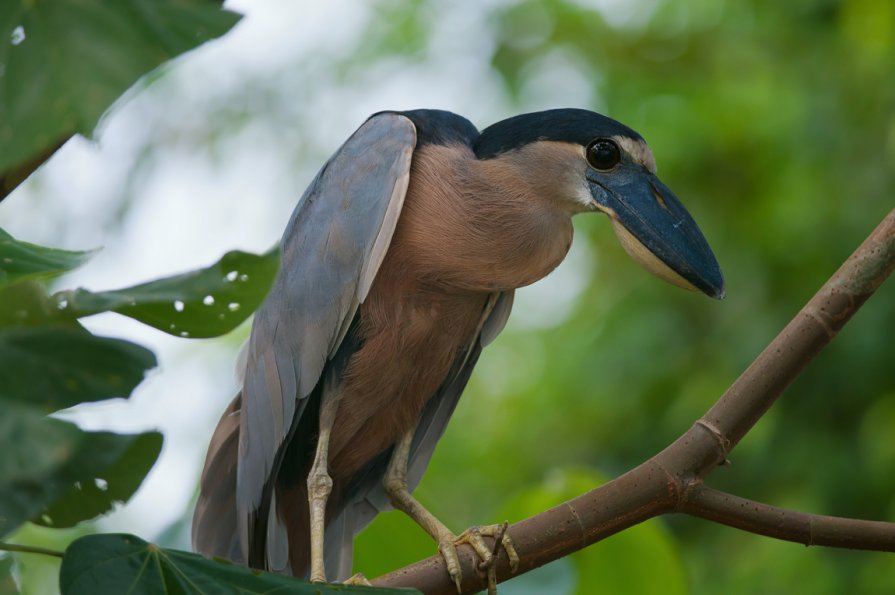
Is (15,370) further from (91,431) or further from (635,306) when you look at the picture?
(635,306)

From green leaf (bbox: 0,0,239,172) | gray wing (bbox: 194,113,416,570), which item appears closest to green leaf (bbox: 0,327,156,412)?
green leaf (bbox: 0,0,239,172)

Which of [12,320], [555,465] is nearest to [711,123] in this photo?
[555,465]

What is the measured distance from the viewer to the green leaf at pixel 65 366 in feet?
2.58

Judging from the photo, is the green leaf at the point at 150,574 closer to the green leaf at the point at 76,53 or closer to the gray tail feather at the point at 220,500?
the green leaf at the point at 76,53

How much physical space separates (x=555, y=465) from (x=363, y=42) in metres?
3.02

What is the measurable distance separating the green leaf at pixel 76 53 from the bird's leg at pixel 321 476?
4.04 feet

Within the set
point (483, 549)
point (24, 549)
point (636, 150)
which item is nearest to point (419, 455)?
point (483, 549)

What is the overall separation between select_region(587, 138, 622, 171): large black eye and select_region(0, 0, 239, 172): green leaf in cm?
112

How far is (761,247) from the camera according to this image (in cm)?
405

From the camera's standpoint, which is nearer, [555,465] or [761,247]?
[761,247]

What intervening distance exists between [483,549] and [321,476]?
1.41 ft

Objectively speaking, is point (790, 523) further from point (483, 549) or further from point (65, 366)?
point (65, 366)

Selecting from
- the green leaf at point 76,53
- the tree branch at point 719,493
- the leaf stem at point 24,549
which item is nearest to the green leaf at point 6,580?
the leaf stem at point 24,549

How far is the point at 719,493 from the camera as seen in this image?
4.88ft
